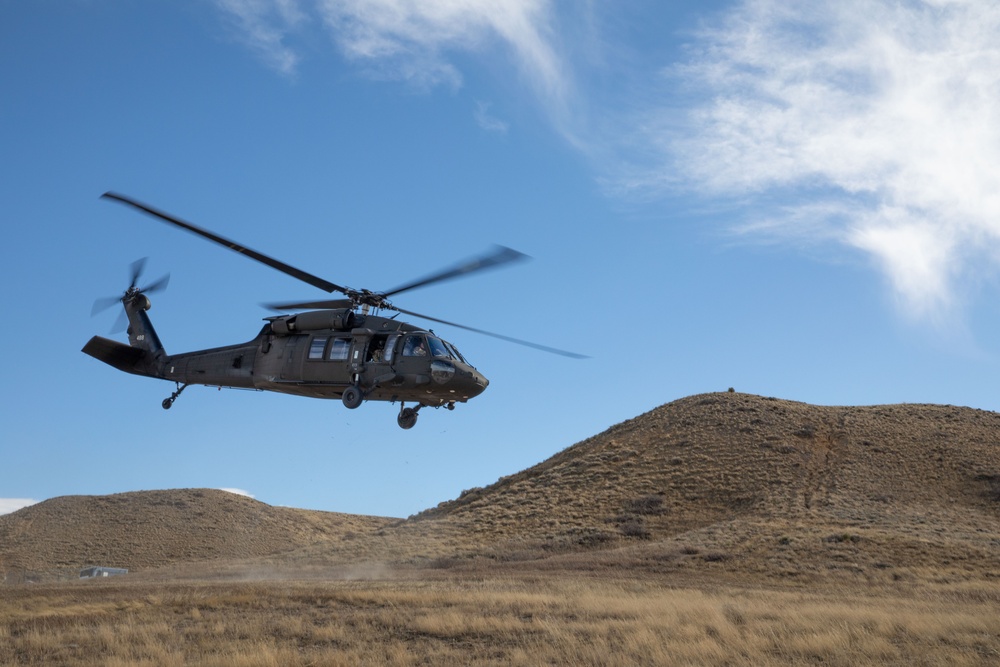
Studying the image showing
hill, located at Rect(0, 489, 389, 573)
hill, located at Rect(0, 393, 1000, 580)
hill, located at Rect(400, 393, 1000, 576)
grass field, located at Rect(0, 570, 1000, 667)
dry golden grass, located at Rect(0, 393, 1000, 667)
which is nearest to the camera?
grass field, located at Rect(0, 570, 1000, 667)

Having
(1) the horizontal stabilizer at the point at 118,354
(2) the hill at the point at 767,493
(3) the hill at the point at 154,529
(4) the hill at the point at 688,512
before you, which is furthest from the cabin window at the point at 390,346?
(3) the hill at the point at 154,529

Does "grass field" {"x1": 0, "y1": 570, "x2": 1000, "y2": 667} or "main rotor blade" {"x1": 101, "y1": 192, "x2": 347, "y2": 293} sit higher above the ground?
"main rotor blade" {"x1": 101, "y1": 192, "x2": 347, "y2": 293}

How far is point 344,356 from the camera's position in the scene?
23.4 m

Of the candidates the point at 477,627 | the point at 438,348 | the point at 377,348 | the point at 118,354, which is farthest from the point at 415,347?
the point at 118,354

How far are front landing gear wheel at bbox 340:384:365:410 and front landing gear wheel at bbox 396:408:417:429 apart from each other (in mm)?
1311

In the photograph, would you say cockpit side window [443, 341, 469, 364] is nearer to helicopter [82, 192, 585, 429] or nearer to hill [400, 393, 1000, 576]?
helicopter [82, 192, 585, 429]

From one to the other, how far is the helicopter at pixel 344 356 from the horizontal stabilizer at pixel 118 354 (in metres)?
2.34

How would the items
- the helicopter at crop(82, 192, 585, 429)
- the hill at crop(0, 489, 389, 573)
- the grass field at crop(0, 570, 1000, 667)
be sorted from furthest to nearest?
the hill at crop(0, 489, 389, 573) < the helicopter at crop(82, 192, 585, 429) < the grass field at crop(0, 570, 1000, 667)

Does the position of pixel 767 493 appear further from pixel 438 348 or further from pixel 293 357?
pixel 293 357

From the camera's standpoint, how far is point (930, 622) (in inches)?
750

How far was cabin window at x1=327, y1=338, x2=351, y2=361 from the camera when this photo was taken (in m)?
23.4

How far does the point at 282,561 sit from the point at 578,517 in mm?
15892

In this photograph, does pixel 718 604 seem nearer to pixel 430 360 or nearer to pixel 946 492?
pixel 430 360

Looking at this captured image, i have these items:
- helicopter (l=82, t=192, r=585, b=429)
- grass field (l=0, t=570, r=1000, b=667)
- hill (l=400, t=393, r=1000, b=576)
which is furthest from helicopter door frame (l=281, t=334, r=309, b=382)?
hill (l=400, t=393, r=1000, b=576)
